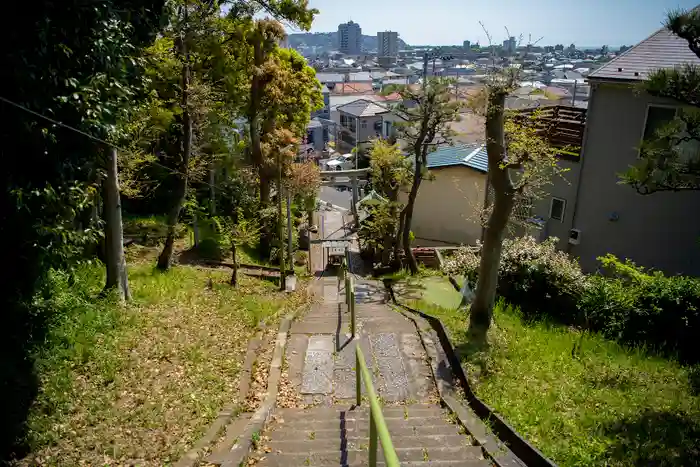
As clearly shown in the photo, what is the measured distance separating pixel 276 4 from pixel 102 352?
1094 cm

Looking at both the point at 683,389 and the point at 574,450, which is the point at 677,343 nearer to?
the point at 683,389

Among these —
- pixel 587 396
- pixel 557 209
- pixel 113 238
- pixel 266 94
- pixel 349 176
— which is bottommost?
pixel 587 396

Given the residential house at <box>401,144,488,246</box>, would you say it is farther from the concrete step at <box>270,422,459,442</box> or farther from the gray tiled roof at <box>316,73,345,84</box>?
the gray tiled roof at <box>316,73,345,84</box>

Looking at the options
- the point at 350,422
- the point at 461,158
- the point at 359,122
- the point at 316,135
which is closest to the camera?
the point at 350,422

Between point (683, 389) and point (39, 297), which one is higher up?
point (39, 297)

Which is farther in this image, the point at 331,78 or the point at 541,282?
the point at 331,78

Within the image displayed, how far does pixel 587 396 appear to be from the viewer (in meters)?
6.58

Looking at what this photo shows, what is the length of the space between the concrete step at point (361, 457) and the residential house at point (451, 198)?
52.2 ft

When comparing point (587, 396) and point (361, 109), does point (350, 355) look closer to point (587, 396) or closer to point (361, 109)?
point (587, 396)

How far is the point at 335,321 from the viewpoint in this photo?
9.75 metres

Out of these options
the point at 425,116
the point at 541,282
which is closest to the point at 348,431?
the point at 541,282

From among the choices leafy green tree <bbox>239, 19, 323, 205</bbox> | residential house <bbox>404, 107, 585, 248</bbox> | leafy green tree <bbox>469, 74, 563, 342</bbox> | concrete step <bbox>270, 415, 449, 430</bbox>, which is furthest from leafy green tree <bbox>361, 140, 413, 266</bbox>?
concrete step <bbox>270, 415, 449, 430</bbox>

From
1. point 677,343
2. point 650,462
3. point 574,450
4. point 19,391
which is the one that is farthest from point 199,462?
point 677,343

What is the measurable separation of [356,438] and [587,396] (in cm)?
317
